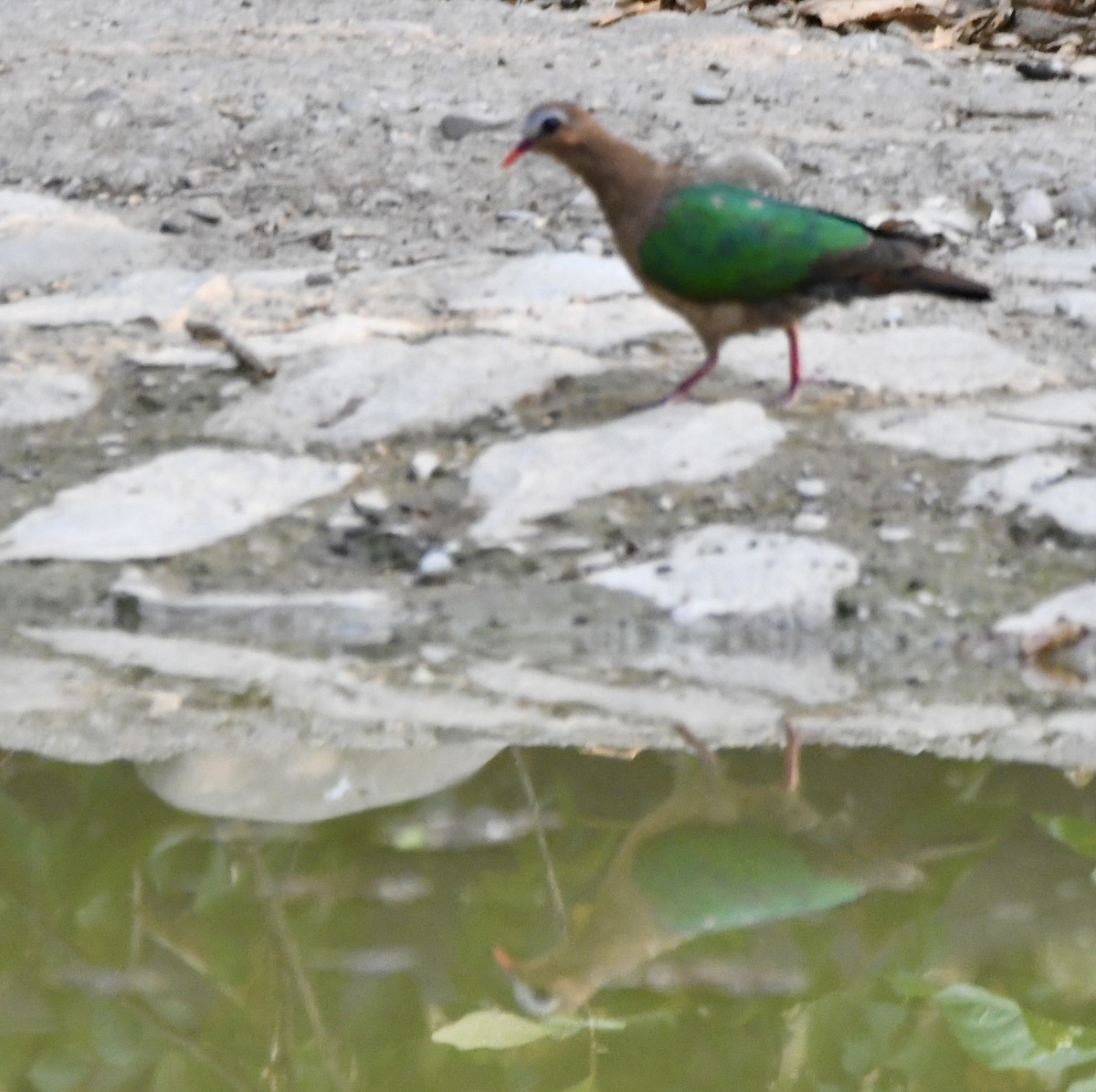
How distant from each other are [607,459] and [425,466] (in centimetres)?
39

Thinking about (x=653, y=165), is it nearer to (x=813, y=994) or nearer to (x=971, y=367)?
(x=971, y=367)

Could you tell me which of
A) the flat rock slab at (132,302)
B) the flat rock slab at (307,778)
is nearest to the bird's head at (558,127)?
the flat rock slab at (132,302)

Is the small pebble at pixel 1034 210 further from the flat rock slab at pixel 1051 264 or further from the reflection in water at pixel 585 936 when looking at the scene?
the reflection in water at pixel 585 936

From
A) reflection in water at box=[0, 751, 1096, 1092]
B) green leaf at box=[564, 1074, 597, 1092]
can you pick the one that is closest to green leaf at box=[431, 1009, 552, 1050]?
reflection in water at box=[0, 751, 1096, 1092]

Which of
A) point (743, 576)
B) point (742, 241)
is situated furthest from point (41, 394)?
point (743, 576)

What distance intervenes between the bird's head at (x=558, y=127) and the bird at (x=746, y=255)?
0.15m

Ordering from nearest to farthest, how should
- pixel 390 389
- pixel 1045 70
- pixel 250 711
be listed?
pixel 250 711 → pixel 390 389 → pixel 1045 70

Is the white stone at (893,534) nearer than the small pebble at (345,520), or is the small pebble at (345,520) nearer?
the white stone at (893,534)

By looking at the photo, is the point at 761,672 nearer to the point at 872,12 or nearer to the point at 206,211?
the point at 206,211

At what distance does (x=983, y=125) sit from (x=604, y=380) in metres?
2.63

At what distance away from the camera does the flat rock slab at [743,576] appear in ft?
11.9

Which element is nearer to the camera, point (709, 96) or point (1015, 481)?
point (1015, 481)

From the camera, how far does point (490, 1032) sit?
2.34 m

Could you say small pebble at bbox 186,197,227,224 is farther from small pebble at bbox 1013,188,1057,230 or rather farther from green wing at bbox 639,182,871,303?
small pebble at bbox 1013,188,1057,230
